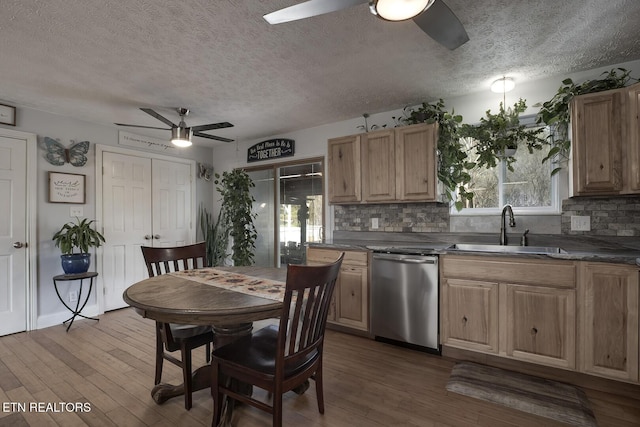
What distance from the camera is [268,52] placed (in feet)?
7.73

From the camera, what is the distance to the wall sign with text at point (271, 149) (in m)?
4.54

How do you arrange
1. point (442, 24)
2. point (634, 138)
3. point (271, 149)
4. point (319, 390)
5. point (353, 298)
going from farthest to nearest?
1. point (271, 149)
2. point (353, 298)
3. point (634, 138)
4. point (319, 390)
5. point (442, 24)

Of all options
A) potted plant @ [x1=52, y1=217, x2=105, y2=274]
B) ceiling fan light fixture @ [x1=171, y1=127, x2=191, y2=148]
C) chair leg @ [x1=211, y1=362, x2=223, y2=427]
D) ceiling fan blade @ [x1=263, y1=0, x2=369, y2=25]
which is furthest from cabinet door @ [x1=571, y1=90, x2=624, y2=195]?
potted plant @ [x1=52, y1=217, x2=105, y2=274]

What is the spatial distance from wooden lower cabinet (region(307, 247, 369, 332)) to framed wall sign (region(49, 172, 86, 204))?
3.15 m

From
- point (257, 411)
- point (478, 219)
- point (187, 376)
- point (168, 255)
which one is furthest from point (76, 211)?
point (478, 219)

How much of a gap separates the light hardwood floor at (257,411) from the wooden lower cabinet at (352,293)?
232 mm

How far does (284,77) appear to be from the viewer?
110 inches

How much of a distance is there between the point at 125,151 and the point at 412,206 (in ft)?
12.7

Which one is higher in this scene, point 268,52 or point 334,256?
point 268,52

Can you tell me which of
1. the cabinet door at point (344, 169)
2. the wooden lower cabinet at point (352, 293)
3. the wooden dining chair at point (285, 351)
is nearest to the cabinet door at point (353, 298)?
the wooden lower cabinet at point (352, 293)

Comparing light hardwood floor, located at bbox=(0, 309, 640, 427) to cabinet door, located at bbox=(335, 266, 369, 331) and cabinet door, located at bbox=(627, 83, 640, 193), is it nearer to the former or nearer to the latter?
cabinet door, located at bbox=(335, 266, 369, 331)

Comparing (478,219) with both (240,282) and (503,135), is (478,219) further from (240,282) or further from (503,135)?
(240,282)

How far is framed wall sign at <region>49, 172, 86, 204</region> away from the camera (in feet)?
11.9

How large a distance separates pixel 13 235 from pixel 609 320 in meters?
5.44
